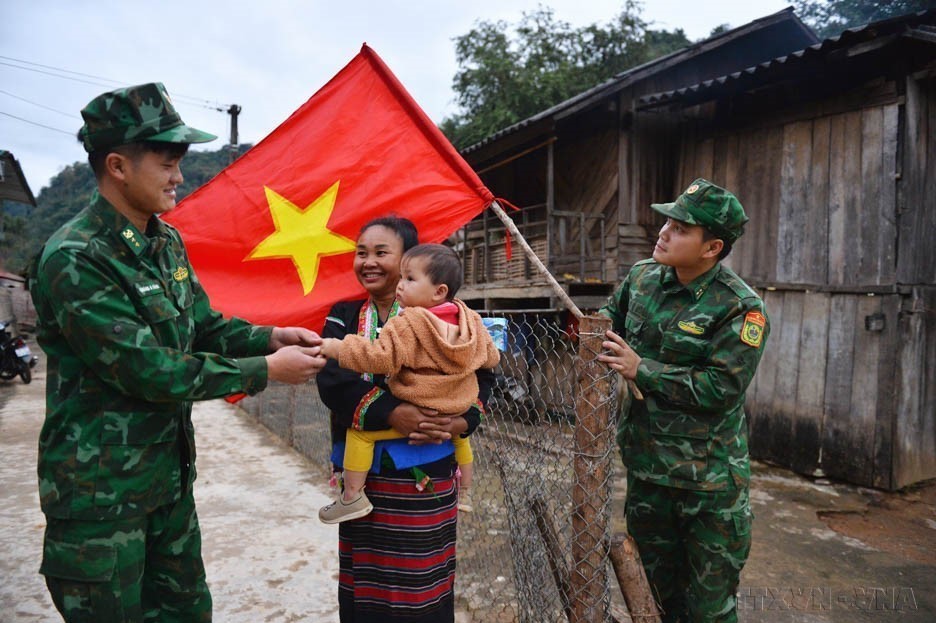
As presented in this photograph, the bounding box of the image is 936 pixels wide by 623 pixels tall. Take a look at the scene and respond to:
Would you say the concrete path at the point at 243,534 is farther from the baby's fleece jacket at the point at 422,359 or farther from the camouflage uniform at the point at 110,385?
the baby's fleece jacket at the point at 422,359

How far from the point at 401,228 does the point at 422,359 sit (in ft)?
1.92

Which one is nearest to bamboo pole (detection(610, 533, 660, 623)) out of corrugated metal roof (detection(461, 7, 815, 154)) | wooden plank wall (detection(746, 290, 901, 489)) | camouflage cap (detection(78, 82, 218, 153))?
camouflage cap (detection(78, 82, 218, 153))

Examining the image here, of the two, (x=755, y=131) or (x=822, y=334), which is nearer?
(x=822, y=334)

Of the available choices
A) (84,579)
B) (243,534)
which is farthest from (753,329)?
(243,534)

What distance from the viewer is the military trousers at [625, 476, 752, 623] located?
2238mm

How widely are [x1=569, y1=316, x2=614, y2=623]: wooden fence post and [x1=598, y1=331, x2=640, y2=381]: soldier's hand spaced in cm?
3

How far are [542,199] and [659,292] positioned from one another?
838 centimetres

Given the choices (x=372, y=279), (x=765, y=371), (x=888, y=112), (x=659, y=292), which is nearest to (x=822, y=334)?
(x=765, y=371)

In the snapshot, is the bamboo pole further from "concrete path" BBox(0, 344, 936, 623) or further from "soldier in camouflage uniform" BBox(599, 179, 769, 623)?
"concrete path" BBox(0, 344, 936, 623)

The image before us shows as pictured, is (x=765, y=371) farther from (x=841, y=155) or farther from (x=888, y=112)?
(x=888, y=112)

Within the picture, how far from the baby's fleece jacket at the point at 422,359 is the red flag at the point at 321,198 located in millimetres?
635

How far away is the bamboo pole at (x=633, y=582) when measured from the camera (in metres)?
2.19

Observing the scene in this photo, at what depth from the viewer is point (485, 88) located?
18297mm

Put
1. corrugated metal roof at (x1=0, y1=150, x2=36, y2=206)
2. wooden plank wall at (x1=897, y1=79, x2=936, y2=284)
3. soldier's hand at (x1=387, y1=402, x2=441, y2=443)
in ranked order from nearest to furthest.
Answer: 1. soldier's hand at (x1=387, y1=402, x2=441, y2=443)
2. wooden plank wall at (x1=897, y1=79, x2=936, y2=284)
3. corrugated metal roof at (x1=0, y1=150, x2=36, y2=206)
